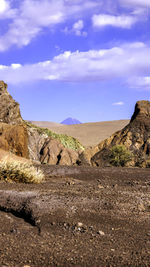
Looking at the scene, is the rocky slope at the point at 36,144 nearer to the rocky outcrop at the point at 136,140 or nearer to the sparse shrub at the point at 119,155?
the rocky outcrop at the point at 136,140

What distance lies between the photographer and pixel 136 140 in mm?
16484

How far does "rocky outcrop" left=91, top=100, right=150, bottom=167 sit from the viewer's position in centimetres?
1560

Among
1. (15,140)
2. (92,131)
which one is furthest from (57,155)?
(92,131)

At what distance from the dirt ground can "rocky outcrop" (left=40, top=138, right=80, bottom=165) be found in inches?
284

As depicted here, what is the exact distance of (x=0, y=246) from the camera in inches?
186

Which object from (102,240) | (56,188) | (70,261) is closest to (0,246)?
(70,261)

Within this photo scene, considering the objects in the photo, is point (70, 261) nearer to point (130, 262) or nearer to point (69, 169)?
point (130, 262)

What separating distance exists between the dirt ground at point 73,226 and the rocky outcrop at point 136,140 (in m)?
7.32

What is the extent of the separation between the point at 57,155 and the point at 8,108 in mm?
2922

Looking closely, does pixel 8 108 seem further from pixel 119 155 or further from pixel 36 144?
pixel 119 155

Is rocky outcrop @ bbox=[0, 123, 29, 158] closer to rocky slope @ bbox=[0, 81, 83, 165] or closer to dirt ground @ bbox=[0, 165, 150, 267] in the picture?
rocky slope @ bbox=[0, 81, 83, 165]

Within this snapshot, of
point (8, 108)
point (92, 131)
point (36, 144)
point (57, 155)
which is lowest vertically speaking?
point (92, 131)

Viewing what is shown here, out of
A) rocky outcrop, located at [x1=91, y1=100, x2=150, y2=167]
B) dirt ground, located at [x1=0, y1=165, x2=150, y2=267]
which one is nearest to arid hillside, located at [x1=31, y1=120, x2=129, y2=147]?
rocky outcrop, located at [x1=91, y1=100, x2=150, y2=167]

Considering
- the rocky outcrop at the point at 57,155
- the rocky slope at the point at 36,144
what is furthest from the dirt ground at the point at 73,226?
the rocky slope at the point at 36,144
